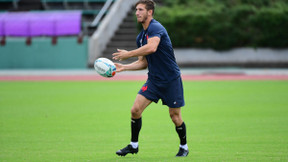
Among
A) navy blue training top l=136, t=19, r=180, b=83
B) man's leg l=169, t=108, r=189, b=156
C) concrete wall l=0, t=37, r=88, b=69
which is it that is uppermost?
navy blue training top l=136, t=19, r=180, b=83

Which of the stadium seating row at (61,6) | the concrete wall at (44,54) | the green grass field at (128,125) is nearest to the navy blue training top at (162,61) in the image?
the green grass field at (128,125)

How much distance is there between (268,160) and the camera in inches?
276

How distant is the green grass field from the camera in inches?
300

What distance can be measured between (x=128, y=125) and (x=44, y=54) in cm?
1971

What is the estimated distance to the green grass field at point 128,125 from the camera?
7609 mm

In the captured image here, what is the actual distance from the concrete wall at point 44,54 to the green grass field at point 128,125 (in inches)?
430

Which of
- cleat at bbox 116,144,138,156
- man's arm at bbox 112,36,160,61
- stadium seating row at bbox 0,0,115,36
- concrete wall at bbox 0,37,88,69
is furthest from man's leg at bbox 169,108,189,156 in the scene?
stadium seating row at bbox 0,0,115,36

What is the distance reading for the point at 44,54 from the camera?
2928 centimetres

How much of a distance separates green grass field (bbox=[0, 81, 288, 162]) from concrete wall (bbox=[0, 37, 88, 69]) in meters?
10.9

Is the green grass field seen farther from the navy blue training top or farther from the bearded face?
the bearded face

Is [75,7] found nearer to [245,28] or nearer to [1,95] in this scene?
[245,28]

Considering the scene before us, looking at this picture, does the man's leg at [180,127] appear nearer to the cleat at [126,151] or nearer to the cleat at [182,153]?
the cleat at [182,153]

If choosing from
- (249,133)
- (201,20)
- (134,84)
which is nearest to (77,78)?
(134,84)

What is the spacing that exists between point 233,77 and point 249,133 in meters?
14.4
